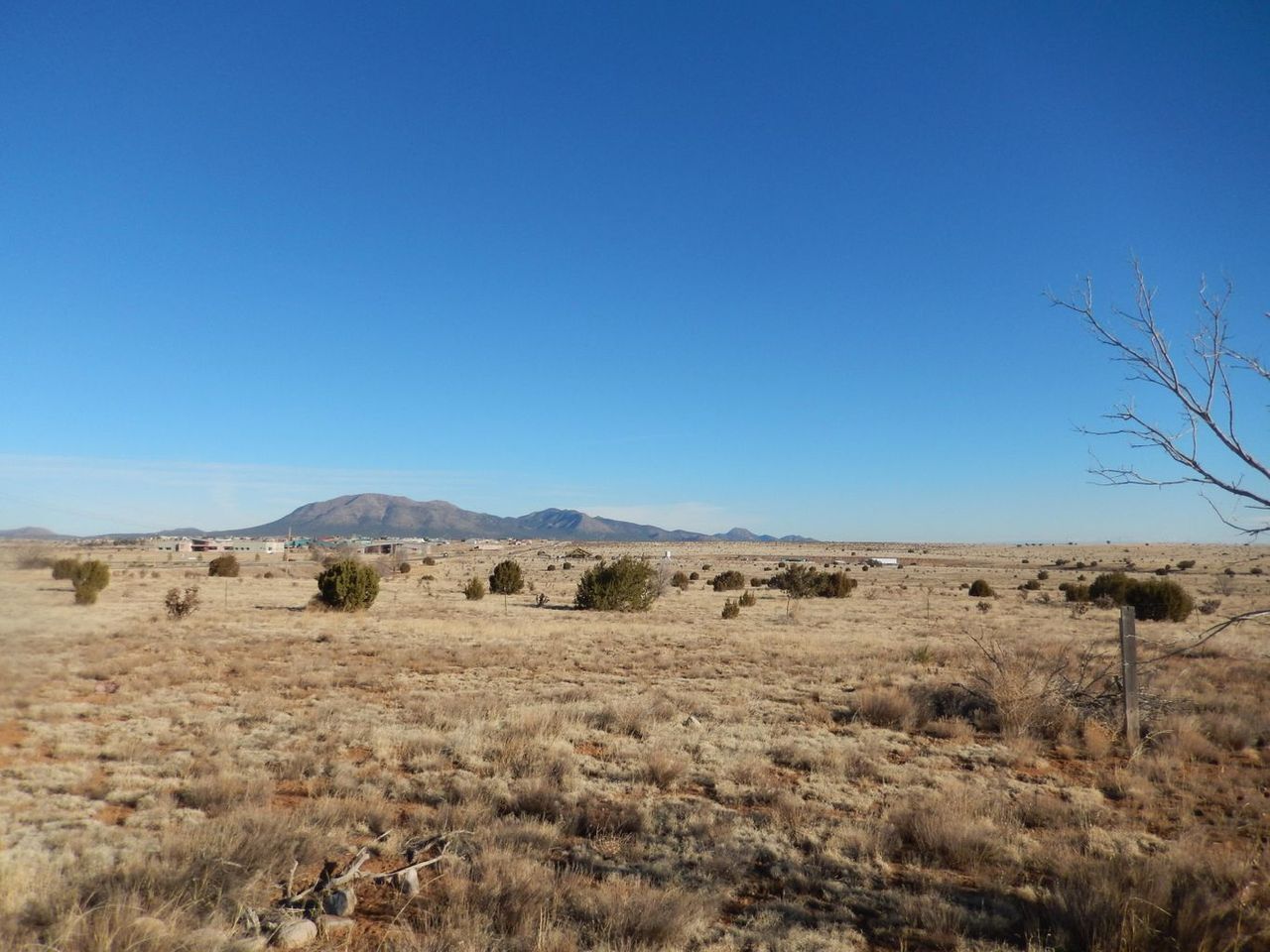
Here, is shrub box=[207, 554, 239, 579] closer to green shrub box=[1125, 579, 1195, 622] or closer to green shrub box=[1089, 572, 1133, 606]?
green shrub box=[1089, 572, 1133, 606]

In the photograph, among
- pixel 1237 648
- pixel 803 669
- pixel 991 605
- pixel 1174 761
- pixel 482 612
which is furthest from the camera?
pixel 991 605

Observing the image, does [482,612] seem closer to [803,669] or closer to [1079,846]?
[803,669]

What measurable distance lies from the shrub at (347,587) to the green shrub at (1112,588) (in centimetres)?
3214

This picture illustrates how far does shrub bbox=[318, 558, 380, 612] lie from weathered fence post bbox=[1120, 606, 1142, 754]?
2570cm

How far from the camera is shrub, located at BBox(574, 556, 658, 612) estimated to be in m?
31.4

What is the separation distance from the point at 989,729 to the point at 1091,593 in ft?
96.2

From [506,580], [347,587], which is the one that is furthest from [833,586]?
[347,587]

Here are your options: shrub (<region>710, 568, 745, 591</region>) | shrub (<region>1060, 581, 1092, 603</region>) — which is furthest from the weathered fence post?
shrub (<region>710, 568, 745, 591</region>)

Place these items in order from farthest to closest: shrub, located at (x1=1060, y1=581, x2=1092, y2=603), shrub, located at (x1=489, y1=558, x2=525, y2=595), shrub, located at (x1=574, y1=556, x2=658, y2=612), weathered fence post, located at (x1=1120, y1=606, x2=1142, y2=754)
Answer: shrub, located at (x1=489, y1=558, x2=525, y2=595), shrub, located at (x1=1060, y1=581, x2=1092, y2=603), shrub, located at (x1=574, y1=556, x2=658, y2=612), weathered fence post, located at (x1=1120, y1=606, x2=1142, y2=754)

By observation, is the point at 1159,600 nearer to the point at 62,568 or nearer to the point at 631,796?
the point at 631,796

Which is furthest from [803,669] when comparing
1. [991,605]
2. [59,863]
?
[991,605]

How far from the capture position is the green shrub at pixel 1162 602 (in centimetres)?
2877

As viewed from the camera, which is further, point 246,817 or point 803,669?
point 803,669

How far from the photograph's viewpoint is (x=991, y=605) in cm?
3341
